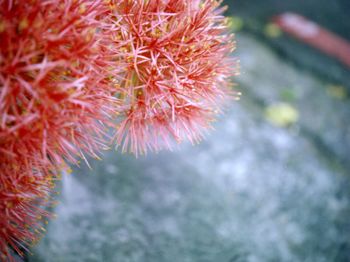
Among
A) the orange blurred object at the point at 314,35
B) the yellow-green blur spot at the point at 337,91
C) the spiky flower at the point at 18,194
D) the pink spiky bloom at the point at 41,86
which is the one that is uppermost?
→ the orange blurred object at the point at 314,35

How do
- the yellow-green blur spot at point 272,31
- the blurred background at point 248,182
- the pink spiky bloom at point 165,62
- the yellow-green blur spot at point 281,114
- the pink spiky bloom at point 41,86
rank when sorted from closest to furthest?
the pink spiky bloom at point 41,86, the pink spiky bloom at point 165,62, the blurred background at point 248,182, the yellow-green blur spot at point 281,114, the yellow-green blur spot at point 272,31

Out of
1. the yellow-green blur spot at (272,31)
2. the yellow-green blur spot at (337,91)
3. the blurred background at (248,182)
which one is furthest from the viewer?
the yellow-green blur spot at (272,31)

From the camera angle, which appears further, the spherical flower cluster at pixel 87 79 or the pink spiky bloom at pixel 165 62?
the pink spiky bloom at pixel 165 62

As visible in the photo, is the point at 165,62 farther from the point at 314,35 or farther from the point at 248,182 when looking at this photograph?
the point at 314,35

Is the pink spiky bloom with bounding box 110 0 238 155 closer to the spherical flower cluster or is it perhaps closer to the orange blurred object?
the spherical flower cluster

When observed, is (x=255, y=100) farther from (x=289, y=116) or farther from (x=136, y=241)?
(x=136, y=241)

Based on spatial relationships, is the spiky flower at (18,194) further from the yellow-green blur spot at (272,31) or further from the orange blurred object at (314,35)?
the orange blurred object at (314,35)

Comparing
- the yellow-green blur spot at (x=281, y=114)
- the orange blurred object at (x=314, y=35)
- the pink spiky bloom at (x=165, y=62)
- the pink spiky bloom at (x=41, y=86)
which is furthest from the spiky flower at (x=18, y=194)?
the orange blurred object at (x=314, y=35)

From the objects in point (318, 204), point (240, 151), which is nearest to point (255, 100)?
point (240, 151)

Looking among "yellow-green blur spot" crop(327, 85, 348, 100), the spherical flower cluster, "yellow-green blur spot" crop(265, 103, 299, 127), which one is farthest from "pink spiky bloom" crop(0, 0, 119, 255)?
"yellow-green blur spot" crop(327, 85, 348, 100)
